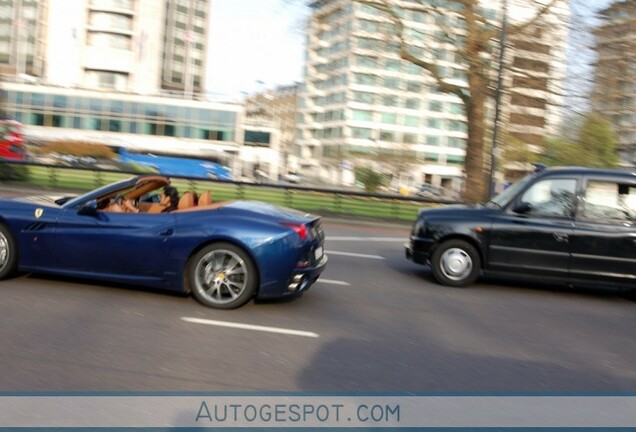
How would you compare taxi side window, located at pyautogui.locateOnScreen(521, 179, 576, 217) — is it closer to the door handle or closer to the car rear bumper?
the door handle

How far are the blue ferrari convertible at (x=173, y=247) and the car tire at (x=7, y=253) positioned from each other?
11mm

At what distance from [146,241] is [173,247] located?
293mm

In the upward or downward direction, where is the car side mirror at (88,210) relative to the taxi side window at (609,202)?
downward

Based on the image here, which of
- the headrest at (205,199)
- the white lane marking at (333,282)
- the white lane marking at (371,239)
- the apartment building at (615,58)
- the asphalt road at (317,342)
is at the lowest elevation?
the asphalt road at (317,342)

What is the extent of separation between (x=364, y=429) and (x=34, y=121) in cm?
7215

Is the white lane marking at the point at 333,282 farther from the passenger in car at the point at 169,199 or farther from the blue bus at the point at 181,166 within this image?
the blue bus at the point at 181,166

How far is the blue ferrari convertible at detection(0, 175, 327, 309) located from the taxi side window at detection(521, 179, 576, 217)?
338 centimetres

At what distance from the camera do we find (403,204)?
20.0 m

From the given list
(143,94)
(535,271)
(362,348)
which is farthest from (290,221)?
(143,94)

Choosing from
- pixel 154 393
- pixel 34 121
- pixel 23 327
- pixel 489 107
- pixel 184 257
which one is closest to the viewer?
pixel 154 393

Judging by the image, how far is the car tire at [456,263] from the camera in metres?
9.06

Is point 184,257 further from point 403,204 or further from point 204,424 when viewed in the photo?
point 403,204

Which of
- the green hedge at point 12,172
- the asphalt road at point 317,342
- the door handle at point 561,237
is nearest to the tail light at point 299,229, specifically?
the asphalt road at point 317,342

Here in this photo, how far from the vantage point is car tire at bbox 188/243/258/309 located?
669cm
